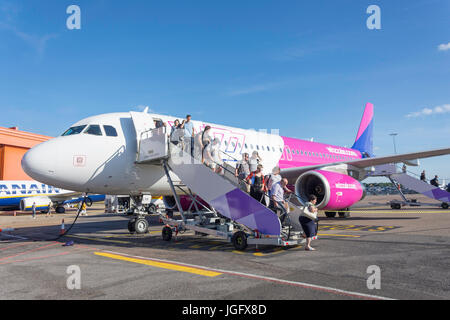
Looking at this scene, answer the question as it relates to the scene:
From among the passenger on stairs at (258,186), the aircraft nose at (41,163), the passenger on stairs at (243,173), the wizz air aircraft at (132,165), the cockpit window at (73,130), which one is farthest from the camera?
the cockpit window at (73,130)

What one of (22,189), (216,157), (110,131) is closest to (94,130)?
(110,131)

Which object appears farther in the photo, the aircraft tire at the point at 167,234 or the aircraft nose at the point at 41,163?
the aircraft tire at the point at 167,234

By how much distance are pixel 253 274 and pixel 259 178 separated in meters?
3.51

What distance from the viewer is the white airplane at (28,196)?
30.0 metres

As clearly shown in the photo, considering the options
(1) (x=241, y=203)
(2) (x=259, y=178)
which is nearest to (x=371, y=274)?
(1) (x=241, y=203)

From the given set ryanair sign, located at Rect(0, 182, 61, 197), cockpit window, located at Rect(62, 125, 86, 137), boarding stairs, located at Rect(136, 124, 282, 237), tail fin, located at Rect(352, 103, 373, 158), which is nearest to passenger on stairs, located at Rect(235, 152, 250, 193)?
boarding stairs, located at Rect(136, 124, 282, 237)

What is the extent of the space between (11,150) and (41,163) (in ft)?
141

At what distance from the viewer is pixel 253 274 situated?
205 inches

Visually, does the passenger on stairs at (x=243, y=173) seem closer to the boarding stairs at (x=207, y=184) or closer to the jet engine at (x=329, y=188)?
the boarding stairs at (x=207, y=184)

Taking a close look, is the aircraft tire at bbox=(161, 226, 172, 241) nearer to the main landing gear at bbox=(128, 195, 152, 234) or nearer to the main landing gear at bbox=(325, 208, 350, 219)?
the main landing gear at bbox=(128, 195, 152, 234)

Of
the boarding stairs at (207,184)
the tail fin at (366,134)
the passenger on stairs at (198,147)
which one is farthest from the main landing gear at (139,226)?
the tail fin at (366,134)

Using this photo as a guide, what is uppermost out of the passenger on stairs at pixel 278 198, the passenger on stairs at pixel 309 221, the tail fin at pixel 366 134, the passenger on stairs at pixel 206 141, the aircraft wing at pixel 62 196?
the tail fin at pixel 366 134

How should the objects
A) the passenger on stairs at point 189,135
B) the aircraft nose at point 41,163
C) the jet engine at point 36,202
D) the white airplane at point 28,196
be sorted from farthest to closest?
the white airplane at point 28,196 < the jet engine at point 36,202 < the passenger on stairs at point 189,135 < the aircraft nose at point 41,163

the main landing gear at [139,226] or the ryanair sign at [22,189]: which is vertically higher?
the ryanair sign at [22,189]
